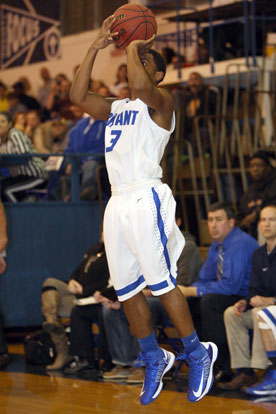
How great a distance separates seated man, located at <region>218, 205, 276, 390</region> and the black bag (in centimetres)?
198

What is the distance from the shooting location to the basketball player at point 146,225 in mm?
4918

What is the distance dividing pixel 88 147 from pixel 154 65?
5149 millimetres

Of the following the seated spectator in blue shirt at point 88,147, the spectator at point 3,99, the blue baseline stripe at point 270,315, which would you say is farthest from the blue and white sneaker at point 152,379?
the spectator at point 3,99

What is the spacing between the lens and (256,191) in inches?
347

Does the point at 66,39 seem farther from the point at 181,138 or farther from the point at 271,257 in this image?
the point at 271,257

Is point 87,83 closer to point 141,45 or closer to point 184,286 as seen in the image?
point 141,45

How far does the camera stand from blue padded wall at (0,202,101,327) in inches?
374

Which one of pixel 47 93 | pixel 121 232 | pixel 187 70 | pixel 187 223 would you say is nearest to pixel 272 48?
pixel 187 70

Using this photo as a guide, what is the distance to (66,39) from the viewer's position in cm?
1609

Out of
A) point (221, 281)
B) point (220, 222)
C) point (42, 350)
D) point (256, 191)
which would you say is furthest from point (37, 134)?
point (221, 281)

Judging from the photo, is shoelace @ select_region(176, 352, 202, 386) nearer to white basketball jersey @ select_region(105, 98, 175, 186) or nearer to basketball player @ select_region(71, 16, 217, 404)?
basketball player @ select_region(71, 16, 217, 404)

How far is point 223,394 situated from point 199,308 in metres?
0.93

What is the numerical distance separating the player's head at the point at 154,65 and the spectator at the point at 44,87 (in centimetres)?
1032

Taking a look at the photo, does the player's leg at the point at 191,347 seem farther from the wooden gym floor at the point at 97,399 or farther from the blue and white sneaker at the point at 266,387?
the blue and white sneaker at the point at 266,387
